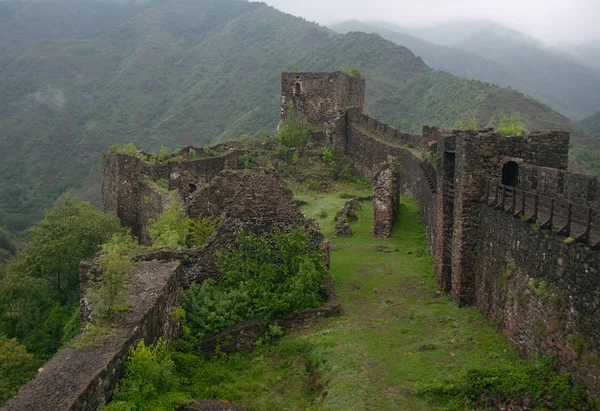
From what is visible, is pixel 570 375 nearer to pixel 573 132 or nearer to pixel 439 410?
pixel 439 410

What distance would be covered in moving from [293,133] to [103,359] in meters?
29.9

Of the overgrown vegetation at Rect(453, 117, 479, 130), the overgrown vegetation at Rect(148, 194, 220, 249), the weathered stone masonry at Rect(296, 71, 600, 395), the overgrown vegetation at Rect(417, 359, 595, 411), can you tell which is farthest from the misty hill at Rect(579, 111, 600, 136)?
the overgrown vegetation at Rect(417, 359, 595, 411)

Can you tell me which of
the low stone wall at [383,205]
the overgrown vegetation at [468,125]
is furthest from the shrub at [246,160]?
the overgrown vegetation at [468,125]

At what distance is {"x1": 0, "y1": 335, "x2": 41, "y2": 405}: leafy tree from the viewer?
1627 centimetres

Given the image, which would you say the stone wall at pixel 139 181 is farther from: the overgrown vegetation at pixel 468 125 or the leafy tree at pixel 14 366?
the overgrown vegetation at pixel 468 125

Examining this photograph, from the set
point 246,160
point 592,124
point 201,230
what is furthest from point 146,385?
point 592,124

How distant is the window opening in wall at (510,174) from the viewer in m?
13.3

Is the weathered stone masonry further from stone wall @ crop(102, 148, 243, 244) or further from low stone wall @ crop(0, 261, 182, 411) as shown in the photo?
stone wall @ crop(102, 148, 243, 244)

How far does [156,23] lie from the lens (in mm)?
123625

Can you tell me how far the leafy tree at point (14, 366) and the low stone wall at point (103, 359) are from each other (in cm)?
759

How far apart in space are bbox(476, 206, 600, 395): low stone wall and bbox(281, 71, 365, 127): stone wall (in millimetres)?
26975

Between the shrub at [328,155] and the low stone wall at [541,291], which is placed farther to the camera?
the shrub at [328,155]

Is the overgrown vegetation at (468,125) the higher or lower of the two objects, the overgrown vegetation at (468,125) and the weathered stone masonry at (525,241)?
the higher

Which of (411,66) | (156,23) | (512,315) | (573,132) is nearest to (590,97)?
(411,66)
